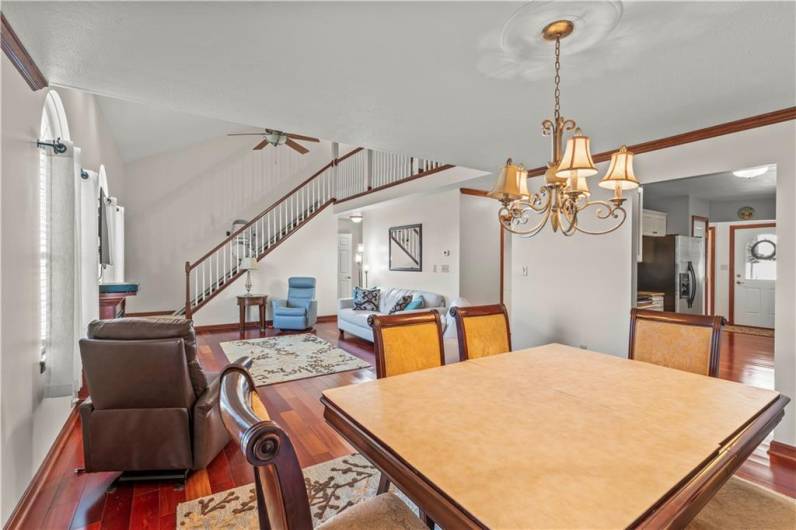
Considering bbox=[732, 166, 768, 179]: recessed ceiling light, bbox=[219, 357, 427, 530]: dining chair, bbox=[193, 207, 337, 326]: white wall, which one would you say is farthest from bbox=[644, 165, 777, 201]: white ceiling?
bbox=[193, 207, 337, 326]: white wall

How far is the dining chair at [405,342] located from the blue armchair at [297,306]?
4529 mm

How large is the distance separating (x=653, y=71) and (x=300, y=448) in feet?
10.2

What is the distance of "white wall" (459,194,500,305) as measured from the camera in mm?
5414

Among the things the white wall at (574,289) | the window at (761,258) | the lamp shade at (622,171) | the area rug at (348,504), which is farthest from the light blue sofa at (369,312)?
the window at (761,258)

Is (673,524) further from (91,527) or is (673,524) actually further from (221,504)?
(91,527)

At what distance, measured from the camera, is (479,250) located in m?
5.61

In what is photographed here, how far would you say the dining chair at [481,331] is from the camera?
2360 mm

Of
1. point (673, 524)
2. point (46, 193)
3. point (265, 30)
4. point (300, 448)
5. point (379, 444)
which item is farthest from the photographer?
point (300, 448)

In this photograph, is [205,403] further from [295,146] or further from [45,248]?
[295,146]

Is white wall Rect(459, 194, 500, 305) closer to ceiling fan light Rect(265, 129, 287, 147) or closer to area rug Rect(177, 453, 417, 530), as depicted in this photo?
ceiling fan light Rect(265, 129, 287, 147)

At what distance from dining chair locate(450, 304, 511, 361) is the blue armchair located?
14.5 feet

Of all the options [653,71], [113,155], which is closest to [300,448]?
[653,71]

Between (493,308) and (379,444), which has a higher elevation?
(493,308)

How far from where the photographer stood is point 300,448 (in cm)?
253
